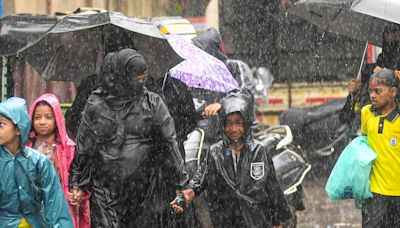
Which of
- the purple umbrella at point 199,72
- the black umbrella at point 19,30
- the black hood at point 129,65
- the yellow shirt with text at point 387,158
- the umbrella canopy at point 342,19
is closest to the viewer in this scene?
the black hood at point 129,65

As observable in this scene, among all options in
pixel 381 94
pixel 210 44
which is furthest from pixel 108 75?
pixel 210 44

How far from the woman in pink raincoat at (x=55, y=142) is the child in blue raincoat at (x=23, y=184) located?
37.6 inches

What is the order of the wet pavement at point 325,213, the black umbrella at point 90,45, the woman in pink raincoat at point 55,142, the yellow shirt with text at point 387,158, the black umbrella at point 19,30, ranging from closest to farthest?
1. the woman in pink raincoat at point 55,142
2. the yellow shirt with text at point 387,158
3. the black umbrella at point 90,45
4. the black umbrella at point 19,30
5. the wet pavement at point 325,213

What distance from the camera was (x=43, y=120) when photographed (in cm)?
883

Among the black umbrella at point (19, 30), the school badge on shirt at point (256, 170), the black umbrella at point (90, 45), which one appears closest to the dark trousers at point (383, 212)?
the school badge on shirt at point (256, 170)

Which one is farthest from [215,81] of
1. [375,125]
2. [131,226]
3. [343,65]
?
[343,65]

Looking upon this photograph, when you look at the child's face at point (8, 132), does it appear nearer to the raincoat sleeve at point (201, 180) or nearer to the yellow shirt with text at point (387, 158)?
the raincoat sleeve at point (201, 180)

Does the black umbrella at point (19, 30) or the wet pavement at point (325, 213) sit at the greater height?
the black umbrella at point (19, 30)

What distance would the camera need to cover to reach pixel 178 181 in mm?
8242

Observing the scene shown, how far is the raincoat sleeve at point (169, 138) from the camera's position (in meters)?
8.15

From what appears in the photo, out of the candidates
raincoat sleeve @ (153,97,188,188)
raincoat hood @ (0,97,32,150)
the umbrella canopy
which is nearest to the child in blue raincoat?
raincoat hood @ (0,97,32,150)

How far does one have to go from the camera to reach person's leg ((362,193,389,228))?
9.15 metres

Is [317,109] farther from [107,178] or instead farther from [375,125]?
[107,178]

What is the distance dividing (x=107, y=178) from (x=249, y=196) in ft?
3.97
